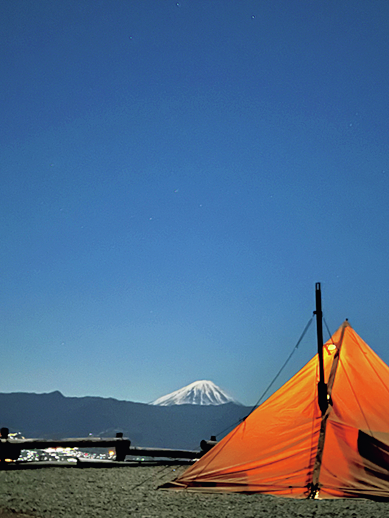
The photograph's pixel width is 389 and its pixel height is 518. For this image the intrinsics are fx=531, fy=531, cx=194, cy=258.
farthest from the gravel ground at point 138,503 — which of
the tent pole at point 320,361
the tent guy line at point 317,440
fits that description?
the tent pole at point 320,361

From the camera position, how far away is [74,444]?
1324 centimetres

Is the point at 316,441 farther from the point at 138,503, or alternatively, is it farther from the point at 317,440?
the point at 138,503

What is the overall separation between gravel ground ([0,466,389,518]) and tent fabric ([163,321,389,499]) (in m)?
0.42

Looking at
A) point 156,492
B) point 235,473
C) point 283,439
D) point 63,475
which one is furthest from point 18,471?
point 283,439

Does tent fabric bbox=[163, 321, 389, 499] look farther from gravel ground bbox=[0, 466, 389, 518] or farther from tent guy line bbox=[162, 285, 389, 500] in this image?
gravel ground bbox=[0, 466, 389, 518]

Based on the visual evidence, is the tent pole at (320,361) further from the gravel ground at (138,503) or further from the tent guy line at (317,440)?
the gravel ground at (138,503)

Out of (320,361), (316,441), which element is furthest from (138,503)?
(320,361)

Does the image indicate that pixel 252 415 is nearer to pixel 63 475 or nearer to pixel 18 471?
pixel 63 475

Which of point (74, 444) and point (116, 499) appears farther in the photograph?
point (74, 444)

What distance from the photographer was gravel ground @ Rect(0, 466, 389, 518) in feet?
20.1

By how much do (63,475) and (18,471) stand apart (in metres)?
1.15

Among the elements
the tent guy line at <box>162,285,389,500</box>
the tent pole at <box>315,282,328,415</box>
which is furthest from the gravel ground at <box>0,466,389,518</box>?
the tent pole at <box>315,282,328,415</box>

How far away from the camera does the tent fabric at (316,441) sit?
7574mm

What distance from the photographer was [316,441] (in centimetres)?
808
